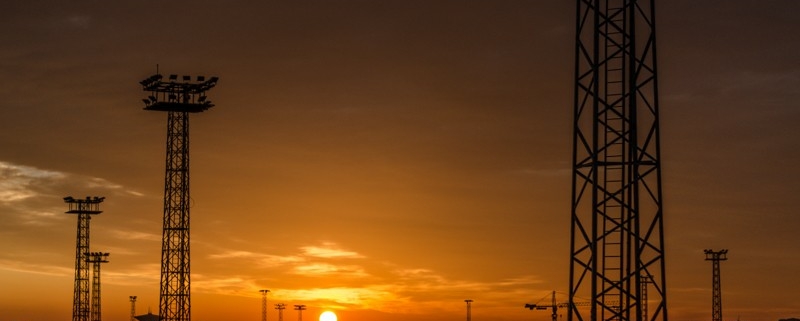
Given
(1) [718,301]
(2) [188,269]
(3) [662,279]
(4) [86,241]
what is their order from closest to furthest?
(3) [662,279], (2) [188,269], (4) [86,241], (1) [718,301]

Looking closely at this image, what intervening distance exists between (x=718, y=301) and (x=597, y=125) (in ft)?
394

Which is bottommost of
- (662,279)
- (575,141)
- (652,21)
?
(662,279)

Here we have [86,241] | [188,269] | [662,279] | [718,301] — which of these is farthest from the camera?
[718,301]

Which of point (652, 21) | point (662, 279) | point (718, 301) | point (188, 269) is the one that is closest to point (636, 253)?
point (662, 279)

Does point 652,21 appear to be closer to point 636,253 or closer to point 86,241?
point 636,253

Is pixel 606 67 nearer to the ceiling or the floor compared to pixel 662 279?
nearer to the ceiling

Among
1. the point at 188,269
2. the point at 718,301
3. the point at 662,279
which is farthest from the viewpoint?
the point at 718,301

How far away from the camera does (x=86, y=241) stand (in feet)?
476

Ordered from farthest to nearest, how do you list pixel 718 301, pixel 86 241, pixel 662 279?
pixel 718 301 → pixel 86 241 → pixel 662 279

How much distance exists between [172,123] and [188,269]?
10544 mm

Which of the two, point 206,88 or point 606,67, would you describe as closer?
point 606,67

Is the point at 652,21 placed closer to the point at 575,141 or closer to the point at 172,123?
the point at 575,141

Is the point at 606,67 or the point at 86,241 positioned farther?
the point at 86,241

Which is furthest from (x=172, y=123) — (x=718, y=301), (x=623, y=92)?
(x=718, y=301)
